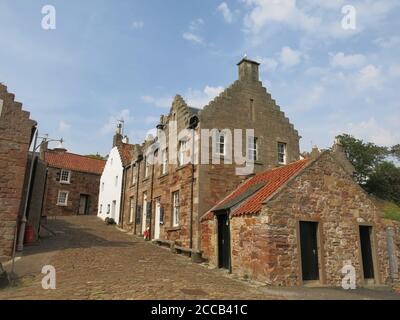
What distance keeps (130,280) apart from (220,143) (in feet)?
32.9

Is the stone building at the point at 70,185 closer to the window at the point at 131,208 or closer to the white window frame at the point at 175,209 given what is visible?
the window at the point at 131,208

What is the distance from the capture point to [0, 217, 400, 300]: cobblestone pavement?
884cm

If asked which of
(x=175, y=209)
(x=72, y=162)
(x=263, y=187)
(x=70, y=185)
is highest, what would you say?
(x=72, y=162)

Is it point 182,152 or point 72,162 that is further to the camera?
point 72,162

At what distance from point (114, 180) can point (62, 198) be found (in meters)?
8.70

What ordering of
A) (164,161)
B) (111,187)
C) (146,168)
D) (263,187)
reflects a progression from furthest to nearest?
(111,187)
(146,168)
(164,161)
(263,187)

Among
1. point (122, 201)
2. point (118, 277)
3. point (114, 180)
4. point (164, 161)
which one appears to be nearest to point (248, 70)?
point (164, 161)

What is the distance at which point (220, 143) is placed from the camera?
18656 mm

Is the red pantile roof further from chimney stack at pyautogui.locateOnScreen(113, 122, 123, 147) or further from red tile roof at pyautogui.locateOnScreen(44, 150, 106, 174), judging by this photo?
red tile roof at pyautogui.locateOnScreen(44, 150, 106, 174)

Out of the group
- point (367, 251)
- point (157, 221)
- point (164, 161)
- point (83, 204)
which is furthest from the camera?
point (83, 204)

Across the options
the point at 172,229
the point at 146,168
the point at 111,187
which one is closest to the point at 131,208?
the point at 146,168

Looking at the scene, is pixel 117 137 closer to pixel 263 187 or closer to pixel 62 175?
pixel 62 175

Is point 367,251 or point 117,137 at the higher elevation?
point 117,137
